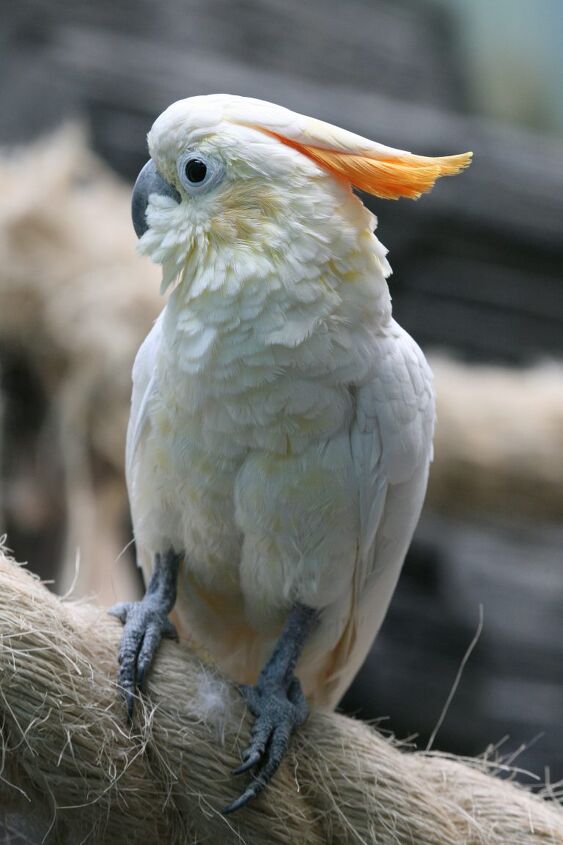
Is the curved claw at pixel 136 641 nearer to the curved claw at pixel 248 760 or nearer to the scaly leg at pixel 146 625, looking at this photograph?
the scaly leg at pixel 146 625

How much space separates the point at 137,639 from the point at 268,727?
23 centimetres

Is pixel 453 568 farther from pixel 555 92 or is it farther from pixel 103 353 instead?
pixel 555 92

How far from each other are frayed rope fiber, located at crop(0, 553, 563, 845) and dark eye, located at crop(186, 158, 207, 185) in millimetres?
603

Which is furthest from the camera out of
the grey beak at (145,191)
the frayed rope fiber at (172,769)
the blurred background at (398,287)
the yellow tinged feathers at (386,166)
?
the blurred background at (398,287)

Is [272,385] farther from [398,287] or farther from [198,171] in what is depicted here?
[398,287]

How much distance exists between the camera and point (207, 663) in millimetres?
1443

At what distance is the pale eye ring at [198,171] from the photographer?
4.46 feet

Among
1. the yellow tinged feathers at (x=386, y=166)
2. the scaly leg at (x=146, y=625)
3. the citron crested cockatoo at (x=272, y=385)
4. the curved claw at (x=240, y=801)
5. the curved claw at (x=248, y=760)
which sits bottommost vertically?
the curved claw at (x=240, y=801)

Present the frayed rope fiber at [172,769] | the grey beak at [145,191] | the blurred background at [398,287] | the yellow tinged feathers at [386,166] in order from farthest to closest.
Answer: the blurred background at [398,287] < the grey beak at [145,191] < the yellow tinged feathers at [386,166] < the frayed rope fiber at [172,769]

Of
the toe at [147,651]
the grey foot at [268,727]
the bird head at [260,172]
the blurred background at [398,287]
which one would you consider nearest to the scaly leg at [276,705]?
the grey foot at [268,727]

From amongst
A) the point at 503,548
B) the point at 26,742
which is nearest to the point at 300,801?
the point at 26,742

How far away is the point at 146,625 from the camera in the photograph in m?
1.44

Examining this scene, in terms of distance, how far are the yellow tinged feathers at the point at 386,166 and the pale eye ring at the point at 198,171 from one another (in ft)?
0.27

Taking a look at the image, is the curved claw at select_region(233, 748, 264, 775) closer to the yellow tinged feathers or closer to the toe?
the toe
